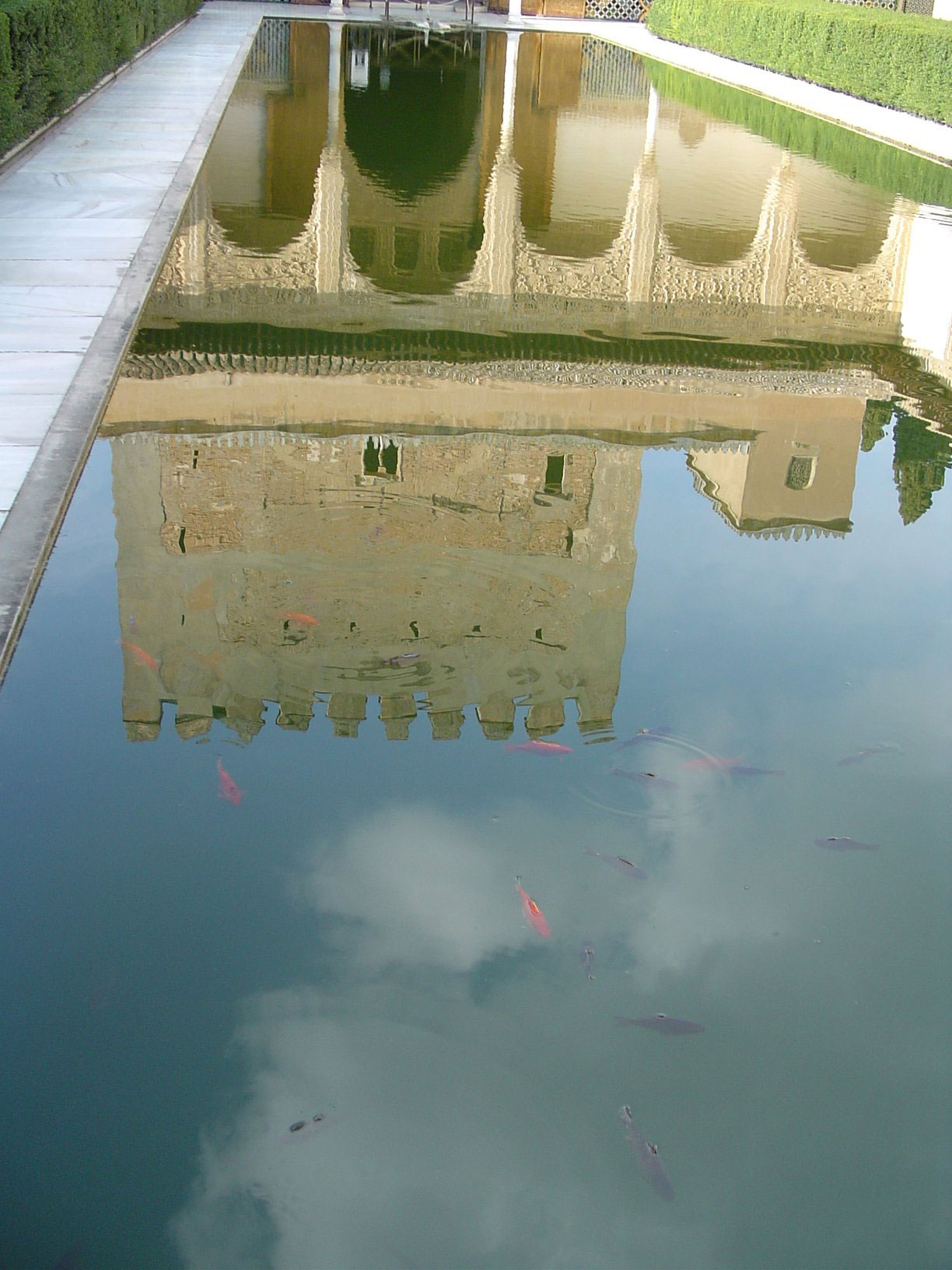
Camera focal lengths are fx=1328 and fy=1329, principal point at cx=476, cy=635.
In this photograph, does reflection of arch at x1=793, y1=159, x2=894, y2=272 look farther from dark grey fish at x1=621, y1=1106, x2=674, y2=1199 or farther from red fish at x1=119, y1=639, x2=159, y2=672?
dark grey fish at x1=621, y1=1106, x2=674, y2=1199

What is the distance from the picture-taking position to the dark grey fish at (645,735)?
13.5ft

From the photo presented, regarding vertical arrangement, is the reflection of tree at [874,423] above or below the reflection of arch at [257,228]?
below

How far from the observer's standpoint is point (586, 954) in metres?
3.21

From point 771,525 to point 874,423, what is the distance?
1.91 metres

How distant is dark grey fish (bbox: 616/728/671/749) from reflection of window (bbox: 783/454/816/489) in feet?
4.59

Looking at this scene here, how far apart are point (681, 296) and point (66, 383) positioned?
5431 millimetres

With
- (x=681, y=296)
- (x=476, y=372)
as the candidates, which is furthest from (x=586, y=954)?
(x=681, y=296)

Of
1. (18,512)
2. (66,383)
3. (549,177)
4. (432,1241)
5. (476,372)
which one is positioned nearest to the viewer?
(432,1241)

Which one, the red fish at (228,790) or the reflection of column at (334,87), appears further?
the reflection of column at (334,87)

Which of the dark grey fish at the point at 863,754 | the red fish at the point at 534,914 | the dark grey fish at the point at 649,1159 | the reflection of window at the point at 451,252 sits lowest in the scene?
the dark grey fish at the point at 649,1159

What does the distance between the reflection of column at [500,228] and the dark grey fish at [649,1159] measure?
7.52 meters

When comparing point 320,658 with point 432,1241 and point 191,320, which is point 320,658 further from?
point 191,320

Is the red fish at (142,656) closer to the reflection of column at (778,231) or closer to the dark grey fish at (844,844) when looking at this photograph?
the dark grey fish at (844,844)

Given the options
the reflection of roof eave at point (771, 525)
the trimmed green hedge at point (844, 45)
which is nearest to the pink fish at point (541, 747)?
the reflection of roof eave at point (771, 525)
